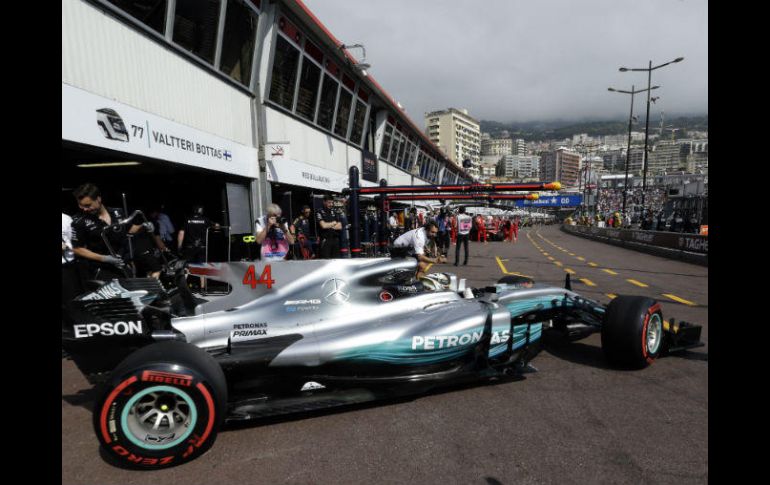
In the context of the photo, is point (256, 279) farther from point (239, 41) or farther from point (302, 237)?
point (239, 41)

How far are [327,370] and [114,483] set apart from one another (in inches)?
53.7

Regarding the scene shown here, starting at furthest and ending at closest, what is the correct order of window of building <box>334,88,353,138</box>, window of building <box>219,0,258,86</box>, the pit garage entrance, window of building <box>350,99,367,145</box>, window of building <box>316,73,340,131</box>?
1. window of building <box>350,99,367,145</box>
2. window of building <box>334,88,353,138</box>
3. window of building <box>316,73,340,131</box>
4. window of building <box>219,0,258,86</box>
5. the pit garage entrance

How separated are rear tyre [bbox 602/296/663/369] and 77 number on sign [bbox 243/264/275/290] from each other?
313 centimetres

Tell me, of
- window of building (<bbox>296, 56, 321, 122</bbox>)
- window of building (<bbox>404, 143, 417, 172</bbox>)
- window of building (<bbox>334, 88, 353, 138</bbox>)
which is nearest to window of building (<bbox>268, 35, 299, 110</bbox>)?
window of building (<bbox>296, 56, 321, 122</bbox>)

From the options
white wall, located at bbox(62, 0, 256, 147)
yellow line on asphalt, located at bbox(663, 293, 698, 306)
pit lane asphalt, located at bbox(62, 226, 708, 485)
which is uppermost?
white wall, located at bbox(62, 0, 256, 147)

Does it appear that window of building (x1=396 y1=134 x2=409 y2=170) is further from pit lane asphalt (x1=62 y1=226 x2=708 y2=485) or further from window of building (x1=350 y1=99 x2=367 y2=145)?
pit lane asphalt (x1=62 y1=226 x2=708 y2=485)

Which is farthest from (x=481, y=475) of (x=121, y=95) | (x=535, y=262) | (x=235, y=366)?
(x=535, y=262)

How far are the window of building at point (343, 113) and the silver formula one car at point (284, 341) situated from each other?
12.5 m

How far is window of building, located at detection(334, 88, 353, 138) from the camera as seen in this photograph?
15.3 m

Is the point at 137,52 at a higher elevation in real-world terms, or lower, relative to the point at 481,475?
higher

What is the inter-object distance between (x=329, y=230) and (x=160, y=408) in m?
5.58

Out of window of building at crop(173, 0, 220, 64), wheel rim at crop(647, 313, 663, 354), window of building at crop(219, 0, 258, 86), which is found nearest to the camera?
wheel rim at crop(647, 313, 663, 354)

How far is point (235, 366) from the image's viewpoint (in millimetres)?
2871

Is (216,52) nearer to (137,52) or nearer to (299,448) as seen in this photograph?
(137,52)
